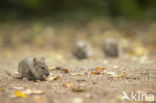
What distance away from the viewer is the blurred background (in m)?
12.9

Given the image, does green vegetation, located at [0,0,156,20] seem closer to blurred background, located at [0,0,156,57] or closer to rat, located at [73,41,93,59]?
blurred background, located at [0,0,156,57]

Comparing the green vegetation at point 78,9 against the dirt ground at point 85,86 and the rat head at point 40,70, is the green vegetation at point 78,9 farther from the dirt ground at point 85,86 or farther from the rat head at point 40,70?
the rat head at point 40,70

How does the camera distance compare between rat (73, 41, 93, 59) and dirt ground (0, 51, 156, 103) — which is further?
rat (73, 41, 93, 59)

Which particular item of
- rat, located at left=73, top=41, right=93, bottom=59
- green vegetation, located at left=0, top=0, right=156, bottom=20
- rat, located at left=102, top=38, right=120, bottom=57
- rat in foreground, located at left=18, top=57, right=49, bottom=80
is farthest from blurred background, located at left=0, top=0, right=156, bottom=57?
rat in foreground, located at left=18, top=57, right=49, bottom=80

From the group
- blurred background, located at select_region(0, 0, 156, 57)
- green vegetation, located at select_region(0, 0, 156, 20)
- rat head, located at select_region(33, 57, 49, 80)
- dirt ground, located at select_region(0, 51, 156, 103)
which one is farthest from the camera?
green vegetation, located at select_region(0, 0, 156, 20)

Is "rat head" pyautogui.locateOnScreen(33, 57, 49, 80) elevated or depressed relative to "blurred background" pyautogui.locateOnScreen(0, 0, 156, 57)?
depressed

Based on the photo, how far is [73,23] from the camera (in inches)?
598

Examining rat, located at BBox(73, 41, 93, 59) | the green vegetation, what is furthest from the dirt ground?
the green vegetation

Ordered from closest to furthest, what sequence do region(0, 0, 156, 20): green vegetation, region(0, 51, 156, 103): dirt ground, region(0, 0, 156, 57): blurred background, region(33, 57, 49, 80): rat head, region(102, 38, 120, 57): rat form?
region(0, 51, 156, 103): dirt ground < region(33, 57, 49, 80): rat head < region(102, 38, 120, 57): rat < region(0, 0, 156, 57): blurred background < region(0, 0, 156, 20): green vegetation

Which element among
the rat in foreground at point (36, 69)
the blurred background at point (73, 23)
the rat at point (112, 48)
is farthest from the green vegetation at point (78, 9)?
the rat in foreground at point (36, 69)

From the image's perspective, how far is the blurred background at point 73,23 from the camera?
12.9m

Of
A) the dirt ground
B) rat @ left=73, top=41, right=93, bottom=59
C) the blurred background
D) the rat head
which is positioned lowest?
the dirt ground

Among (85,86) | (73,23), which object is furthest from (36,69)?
(73,23)

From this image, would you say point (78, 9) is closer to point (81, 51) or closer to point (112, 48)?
point (81, 51)
